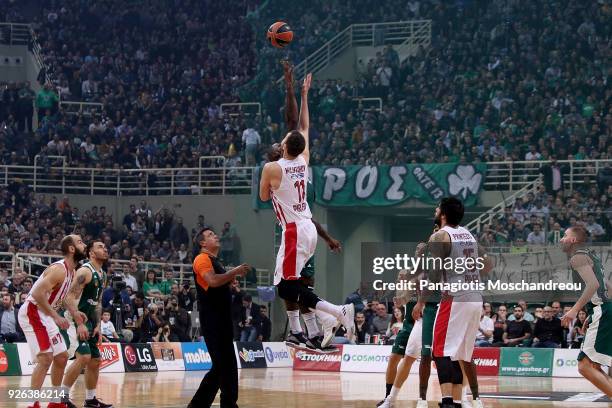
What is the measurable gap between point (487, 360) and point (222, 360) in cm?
1390

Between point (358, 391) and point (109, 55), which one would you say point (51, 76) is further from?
point (358, 391)

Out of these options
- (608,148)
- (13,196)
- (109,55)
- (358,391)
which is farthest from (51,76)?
(358,391)

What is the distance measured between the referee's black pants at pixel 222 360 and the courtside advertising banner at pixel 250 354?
554 inches

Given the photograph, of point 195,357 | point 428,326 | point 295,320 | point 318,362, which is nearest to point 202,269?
point 295,320

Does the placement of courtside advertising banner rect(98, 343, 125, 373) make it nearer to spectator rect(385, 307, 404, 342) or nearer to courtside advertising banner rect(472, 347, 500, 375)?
spectator rect(385, 307, 404, 342)

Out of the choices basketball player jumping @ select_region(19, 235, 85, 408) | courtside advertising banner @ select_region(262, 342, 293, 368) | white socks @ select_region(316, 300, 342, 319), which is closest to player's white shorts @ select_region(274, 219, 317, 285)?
white socks @ select_region(316, 300, 342, 319)

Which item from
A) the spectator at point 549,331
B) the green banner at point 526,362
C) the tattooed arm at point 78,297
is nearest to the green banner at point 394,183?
the spectator at point 549,331

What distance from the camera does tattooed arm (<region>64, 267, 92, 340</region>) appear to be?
1496 centimetres

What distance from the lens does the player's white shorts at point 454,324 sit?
1373 cm

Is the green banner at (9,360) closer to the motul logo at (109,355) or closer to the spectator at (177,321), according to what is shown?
the motul logo at (109,355)

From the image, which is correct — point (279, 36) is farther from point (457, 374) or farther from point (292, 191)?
point (457, 374)

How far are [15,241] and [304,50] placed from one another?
48.2ft

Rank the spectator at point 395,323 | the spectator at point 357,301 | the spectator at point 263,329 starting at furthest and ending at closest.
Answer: the spectator at point 263,329 → the spectator at point 357,301 → the spectator at point 395,323

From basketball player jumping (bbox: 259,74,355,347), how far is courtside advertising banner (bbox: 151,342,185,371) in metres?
14.2
